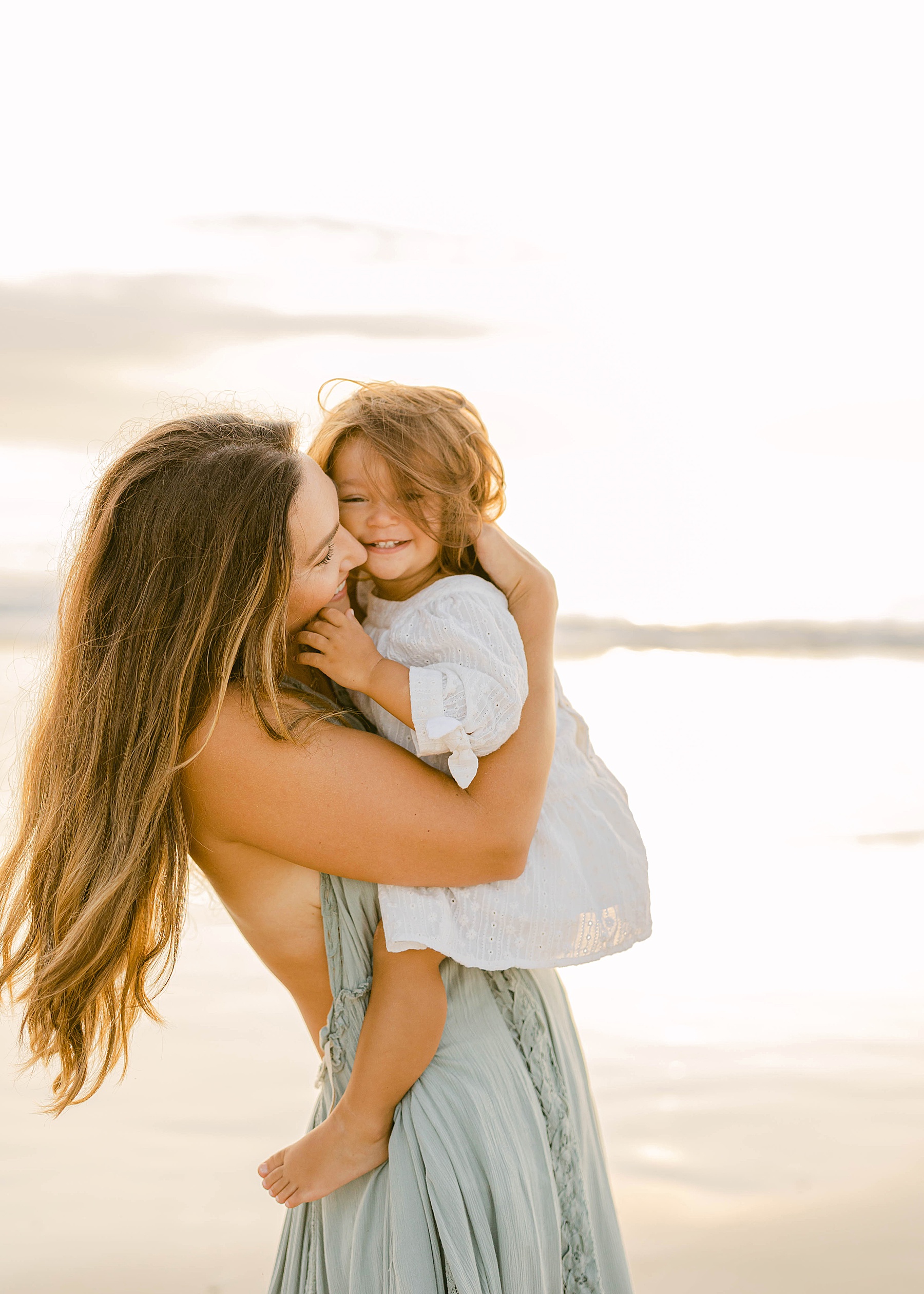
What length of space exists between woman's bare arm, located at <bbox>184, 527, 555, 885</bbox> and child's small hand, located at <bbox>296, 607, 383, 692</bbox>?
0.12 meters

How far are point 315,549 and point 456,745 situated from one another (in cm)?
34

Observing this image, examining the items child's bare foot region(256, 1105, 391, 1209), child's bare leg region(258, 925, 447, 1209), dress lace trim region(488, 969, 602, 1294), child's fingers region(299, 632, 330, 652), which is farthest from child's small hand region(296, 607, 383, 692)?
child's bare foot region(256, 1105, 391, 1209)

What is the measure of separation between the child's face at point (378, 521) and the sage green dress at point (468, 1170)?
603 millimetres

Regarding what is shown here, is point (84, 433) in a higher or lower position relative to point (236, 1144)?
higher

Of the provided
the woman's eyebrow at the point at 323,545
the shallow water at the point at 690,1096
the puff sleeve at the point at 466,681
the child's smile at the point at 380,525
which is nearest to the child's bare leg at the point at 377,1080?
the puff sleeve at the point at 466,681

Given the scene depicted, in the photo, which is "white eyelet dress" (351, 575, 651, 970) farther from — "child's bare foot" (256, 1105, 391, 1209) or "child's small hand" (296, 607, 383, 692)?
"child's bare foot" (256, 1105, 391, 1209)

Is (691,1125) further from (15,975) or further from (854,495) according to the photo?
(854,495)

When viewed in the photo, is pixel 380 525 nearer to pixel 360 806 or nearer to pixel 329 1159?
pixel 360 806

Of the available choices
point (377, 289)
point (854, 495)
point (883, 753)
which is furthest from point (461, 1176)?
point (854, 495)

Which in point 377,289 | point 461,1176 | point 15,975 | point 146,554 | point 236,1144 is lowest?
point 236,1144

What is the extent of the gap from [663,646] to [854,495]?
3.97 meters

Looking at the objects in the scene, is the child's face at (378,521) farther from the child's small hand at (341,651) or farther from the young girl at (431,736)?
the child's small hand at (341,651)

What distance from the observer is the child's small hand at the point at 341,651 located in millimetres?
1625

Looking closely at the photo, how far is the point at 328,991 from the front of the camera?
5.42 feet
